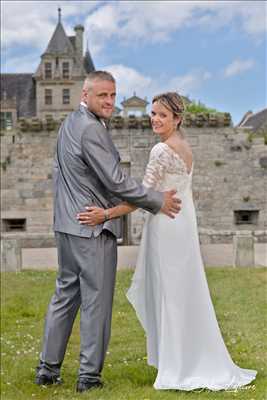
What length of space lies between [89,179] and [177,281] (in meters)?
1.00

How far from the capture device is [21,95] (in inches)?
2039

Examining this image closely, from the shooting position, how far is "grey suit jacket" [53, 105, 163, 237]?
14.9ft

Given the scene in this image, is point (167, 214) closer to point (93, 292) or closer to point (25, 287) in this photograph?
point (93, 292)

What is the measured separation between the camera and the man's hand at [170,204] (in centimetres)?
465

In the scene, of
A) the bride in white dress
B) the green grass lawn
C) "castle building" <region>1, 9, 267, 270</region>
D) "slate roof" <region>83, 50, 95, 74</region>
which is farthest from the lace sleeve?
"slate roof" <region>83, 50, 95, 74</region>

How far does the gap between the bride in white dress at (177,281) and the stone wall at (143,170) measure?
14.9 meters

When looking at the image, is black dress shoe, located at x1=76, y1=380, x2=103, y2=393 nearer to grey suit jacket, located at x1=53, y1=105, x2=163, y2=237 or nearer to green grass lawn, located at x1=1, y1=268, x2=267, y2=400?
green grass lawn, located at x1=1, y1=268, x2=267, y2=400

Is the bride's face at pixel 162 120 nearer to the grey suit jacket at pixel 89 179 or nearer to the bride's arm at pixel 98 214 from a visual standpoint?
the grey suit jacket at pixel 89 179

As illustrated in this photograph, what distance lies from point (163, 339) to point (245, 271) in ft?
23.7

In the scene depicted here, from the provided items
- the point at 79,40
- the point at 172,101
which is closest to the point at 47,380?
the point at 172,101

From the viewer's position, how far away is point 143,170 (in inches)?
786

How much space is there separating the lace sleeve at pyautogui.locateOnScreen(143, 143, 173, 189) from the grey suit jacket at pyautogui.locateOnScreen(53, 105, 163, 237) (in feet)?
0.36

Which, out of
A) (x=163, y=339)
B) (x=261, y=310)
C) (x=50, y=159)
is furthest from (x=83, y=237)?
(x=50, y=159)

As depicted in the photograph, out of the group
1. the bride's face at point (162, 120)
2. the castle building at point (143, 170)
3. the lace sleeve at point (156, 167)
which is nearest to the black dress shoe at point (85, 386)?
the lace sleeve at point (156, 167)
